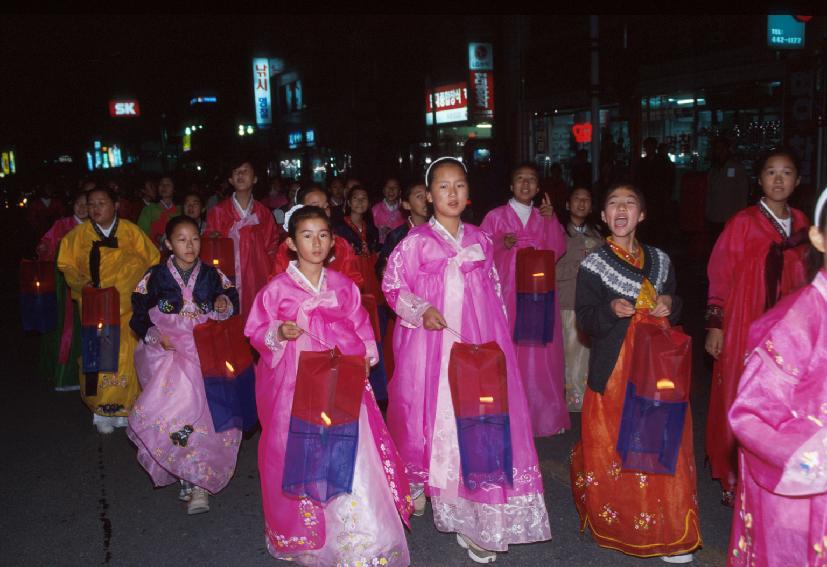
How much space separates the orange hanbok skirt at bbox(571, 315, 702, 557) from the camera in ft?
11.2

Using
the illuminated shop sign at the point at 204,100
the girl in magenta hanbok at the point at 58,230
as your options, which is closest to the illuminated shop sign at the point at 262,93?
the illuminated shop sign at the point at 204,100

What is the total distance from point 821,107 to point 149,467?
9.71m

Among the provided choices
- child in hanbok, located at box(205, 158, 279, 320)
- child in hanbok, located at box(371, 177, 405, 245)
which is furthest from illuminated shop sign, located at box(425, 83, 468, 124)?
child in hanbok, located at box(205, 158, 279, 320)

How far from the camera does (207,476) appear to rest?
442 centimetres

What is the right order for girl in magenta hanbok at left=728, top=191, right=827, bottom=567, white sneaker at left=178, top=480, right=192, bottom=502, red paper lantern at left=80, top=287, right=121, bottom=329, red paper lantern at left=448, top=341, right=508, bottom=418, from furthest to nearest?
1. red paper lantern at left=80, top=287, right=121, bottom=329
2. white sneaker at left=178, top=480, right=192, bottom=502
3. red paper lantern at left=448, top=341, right=508, bottom=418
4. girl in magenta hanbok at left=728, top=191, right=827, bottom=567

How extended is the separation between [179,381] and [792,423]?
3394mm

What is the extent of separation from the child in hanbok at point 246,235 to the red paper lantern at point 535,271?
2.70 metres

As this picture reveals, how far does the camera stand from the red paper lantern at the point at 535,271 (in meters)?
4.86

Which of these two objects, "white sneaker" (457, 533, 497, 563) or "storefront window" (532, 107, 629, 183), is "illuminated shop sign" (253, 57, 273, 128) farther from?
"white sneaker" (457, 533, 497, 563)

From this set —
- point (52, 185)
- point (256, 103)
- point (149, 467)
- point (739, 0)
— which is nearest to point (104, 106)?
point (256, 103)

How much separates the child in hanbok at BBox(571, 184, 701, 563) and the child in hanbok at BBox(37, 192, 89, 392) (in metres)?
4.71

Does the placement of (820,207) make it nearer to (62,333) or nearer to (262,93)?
(62,333)

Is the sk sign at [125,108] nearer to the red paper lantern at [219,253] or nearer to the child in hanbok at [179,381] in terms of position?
the red paper lantern at [219,253]

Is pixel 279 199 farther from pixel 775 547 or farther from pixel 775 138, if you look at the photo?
pixel 775 547
